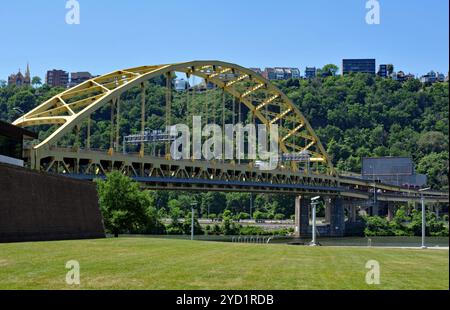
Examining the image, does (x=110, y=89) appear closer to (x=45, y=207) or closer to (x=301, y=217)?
(x=45, y=207)

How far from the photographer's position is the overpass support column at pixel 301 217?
128 m

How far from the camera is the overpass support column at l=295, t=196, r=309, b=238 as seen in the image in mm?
127500

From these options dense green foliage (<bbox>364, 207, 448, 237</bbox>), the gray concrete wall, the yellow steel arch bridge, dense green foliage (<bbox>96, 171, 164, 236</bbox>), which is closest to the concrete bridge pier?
the yellow steel arch bridge

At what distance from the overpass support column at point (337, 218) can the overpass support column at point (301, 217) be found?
30.3ft

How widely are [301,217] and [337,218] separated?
12.6 m

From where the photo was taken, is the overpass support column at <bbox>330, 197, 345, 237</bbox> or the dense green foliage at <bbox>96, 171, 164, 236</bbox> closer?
the dense green foliage at <bbox>96, 171, 164, 236</bbox>

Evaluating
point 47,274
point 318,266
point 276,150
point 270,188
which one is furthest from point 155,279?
point 276,150

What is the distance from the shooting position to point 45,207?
41844 mm

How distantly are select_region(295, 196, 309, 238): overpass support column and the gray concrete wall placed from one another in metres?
78.4

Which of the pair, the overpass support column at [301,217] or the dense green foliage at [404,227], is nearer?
the overpass support column at [301,217]

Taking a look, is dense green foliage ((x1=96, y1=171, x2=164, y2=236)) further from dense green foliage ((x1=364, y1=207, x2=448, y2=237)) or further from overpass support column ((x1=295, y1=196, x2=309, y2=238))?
dense green foliage ((x1=364, y1=207, x2=448, y2=237))

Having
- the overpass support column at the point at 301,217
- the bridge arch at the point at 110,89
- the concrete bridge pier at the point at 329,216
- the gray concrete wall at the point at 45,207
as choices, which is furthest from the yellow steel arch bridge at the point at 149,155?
the gray concrete wall at the point at 45,207

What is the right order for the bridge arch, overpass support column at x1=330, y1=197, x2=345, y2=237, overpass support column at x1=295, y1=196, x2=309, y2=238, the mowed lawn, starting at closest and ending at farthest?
the mowed lawn, the bridge arch, overpass support column at x1=295, y1=196, x2=309, y2=238, overpass support column at x1=330, y1=197, x2=345, y2=237

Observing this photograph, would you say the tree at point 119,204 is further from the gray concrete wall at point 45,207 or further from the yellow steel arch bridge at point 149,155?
the yellow steel arch bridge at point 149,155
